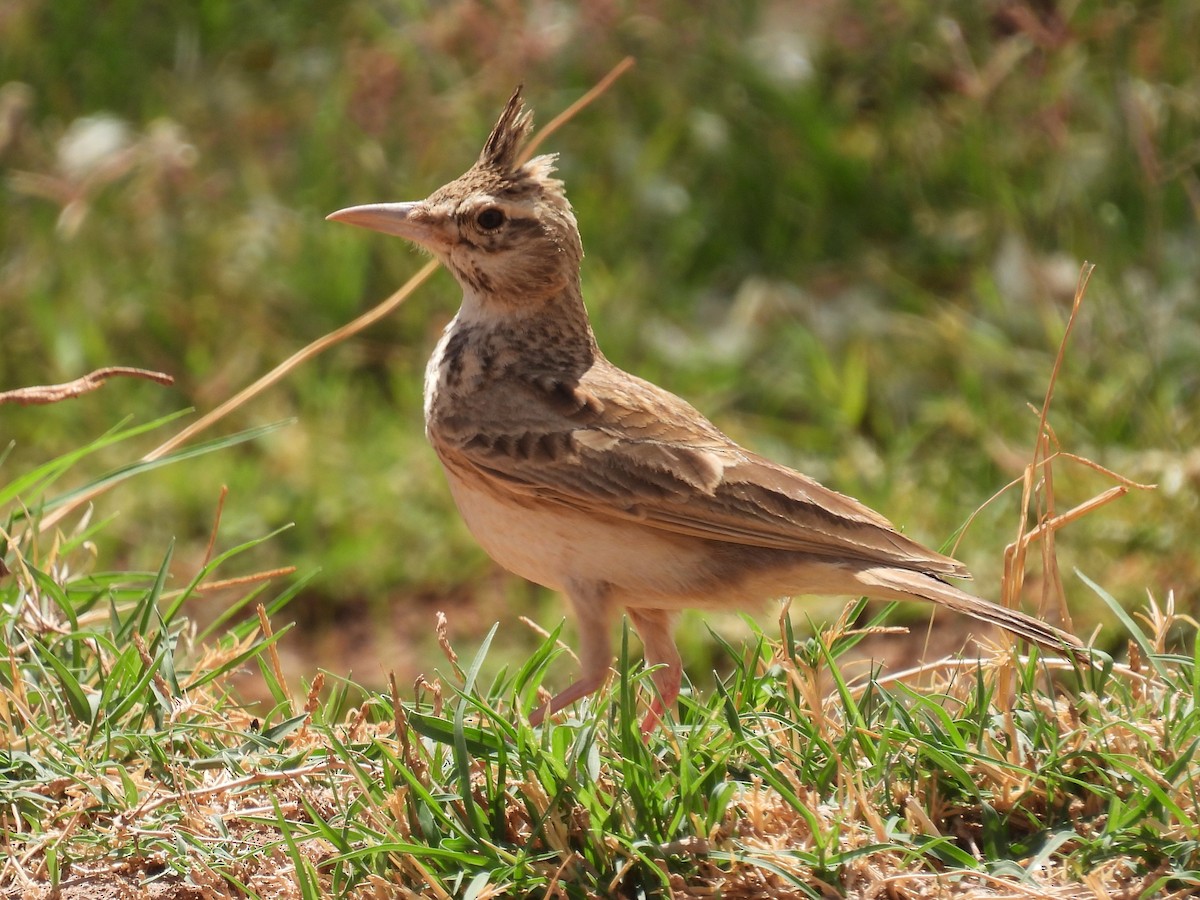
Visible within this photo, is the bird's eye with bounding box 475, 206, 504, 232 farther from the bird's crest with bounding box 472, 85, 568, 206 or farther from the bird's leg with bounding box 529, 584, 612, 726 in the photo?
the bird's leg with bounding box 529, 584, 612, 726

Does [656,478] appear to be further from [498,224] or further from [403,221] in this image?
[403,221]

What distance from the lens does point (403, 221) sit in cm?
445

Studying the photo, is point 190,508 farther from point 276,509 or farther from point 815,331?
point 815,331

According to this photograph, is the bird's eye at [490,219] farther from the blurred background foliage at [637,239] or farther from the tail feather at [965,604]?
the blurred background foliage at [637,239]

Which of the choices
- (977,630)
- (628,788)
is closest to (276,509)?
(977,630)

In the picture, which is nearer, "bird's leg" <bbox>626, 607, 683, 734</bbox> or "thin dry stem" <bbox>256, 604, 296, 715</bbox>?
"thin dry stem" <bbox>256, 604, 296, 715</bbox>

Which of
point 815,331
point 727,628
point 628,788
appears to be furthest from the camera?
point 815,331

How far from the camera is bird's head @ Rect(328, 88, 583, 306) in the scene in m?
4.44

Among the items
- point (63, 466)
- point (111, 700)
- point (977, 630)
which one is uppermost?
point (63, 466)

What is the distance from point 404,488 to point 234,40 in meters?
3.40

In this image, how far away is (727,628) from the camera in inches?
235

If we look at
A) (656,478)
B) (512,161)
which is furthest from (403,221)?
(656,478)

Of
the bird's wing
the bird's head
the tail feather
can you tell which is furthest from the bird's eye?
the tail feather

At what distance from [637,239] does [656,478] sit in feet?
13.8
